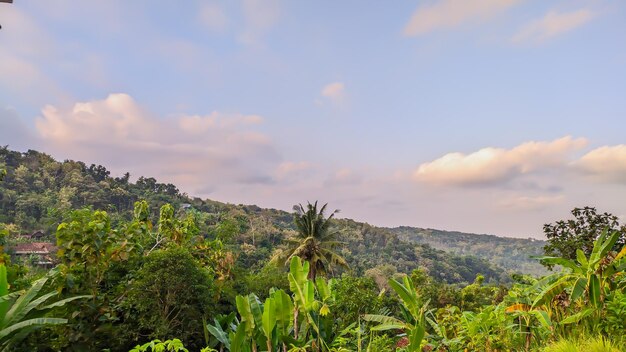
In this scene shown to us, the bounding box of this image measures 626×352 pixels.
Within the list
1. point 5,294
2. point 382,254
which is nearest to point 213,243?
point 5,294

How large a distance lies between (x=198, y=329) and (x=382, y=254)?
268ft

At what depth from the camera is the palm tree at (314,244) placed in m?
28.3

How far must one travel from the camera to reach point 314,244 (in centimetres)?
2855

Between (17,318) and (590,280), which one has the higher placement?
(590,280)

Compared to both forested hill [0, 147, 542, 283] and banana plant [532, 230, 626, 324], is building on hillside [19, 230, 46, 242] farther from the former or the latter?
banana plant [532, 230, 626, 324]

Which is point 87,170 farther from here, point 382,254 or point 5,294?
point 5,294

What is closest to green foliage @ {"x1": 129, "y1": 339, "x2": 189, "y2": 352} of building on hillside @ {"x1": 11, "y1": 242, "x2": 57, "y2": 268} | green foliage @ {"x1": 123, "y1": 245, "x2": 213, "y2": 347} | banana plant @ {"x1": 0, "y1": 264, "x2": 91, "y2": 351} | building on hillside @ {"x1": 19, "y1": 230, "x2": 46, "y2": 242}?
banana plant @ {"x1": 0, "y1": 264, "x2": 91, "y2": 351}

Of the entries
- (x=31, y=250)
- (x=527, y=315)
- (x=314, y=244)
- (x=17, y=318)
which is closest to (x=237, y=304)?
(x=17, y=318)

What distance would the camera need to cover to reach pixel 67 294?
938 centimetres

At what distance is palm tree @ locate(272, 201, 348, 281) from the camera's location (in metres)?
28.3

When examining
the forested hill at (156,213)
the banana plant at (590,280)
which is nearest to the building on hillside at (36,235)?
the forested hill at (156,213)

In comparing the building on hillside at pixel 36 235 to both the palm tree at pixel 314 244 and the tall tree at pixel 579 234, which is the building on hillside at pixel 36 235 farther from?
the tall tree at pixel 579 234

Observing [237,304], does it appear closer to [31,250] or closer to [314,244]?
[314,244]

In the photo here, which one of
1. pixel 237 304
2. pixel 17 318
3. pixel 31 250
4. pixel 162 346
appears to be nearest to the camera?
pixel 162 346
